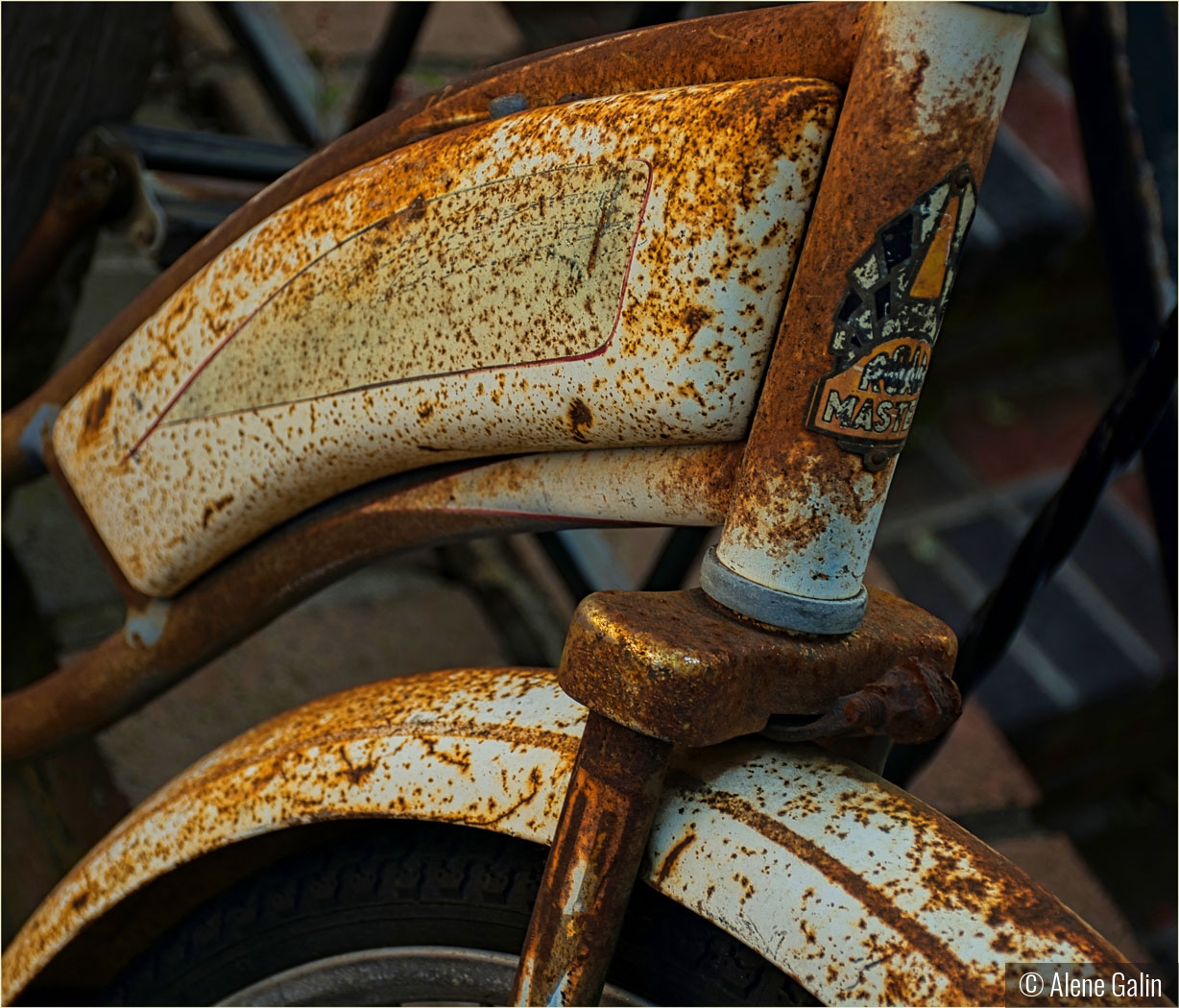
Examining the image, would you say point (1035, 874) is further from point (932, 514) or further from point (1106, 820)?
point (932, 514)

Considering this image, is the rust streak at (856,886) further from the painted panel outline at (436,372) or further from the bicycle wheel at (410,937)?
the painted panel outline at (436,372)

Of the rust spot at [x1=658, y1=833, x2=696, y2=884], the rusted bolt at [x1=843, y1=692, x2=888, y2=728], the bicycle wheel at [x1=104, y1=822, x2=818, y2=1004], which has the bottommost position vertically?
the bicycle wheel at [x1=104, y1=822, x2=818, y2=1004]

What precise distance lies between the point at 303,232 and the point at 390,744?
32 centimetres

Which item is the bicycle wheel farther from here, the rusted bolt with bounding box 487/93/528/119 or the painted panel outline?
the rusted bolt with bounding box 487/93/528/119

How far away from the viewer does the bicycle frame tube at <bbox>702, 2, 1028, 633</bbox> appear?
49cm

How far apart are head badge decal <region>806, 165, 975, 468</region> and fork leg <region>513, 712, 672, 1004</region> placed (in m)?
0.18

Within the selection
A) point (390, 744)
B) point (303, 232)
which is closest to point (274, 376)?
point (303, 232)

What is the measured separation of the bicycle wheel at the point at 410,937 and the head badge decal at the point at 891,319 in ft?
0.88

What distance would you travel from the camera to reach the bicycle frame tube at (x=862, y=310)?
19.5 inches

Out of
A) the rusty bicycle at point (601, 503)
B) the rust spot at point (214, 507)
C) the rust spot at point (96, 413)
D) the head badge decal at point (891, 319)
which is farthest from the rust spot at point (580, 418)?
the rust spot at point (96, 413)

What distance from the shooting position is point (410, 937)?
0.68 m

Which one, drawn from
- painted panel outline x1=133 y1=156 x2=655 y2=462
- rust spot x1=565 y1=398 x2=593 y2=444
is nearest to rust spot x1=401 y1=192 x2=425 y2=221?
painted panel outline x1=133 y1=156 x2=655 y2=462

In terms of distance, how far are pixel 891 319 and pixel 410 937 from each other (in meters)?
0.44

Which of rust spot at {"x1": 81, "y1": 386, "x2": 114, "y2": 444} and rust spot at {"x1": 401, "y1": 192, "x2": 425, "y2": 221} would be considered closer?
rust spot at {"x1": 401, "y1": 192, "x2": 425, "y2": 221}
